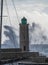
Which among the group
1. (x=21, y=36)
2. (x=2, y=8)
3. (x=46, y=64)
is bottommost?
(x=46, y=64)

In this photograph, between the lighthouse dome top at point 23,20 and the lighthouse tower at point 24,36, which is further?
the lighthouse dome top at point 23,20

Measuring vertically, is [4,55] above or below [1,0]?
below

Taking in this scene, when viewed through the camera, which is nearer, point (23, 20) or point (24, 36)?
point (24, 36)

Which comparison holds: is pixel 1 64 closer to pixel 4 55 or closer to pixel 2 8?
pixel 4 55

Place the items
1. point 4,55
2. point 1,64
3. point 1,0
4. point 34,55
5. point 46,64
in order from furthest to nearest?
point 1,0
point 34,55
point 4,55
point 46,64
point 1,64

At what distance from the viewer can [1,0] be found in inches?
1581

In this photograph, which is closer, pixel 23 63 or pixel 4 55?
pixel 23 63

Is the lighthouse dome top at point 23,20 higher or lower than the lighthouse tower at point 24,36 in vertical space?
higher

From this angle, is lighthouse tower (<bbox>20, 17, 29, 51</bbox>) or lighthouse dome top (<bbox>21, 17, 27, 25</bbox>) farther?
lighthouse dome top (<bbox>21, 17, 27, 25</bbox>)

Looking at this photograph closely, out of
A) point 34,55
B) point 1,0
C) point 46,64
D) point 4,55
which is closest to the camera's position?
point 46,64

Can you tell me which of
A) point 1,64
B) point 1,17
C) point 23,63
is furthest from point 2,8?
point 1,64

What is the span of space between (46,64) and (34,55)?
677 cm

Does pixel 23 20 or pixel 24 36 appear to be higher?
pixel 23 20

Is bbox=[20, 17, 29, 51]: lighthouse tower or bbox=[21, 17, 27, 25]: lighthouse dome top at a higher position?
bbox=[21, 17, 27, 25]: lighthouse dome top
